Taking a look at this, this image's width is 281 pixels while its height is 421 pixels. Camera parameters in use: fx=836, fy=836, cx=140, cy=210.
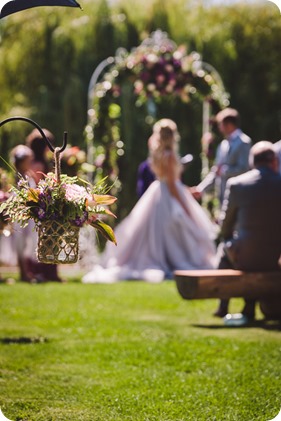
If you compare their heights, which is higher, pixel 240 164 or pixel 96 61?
pixel 96 61

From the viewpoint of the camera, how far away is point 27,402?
4.28 metres

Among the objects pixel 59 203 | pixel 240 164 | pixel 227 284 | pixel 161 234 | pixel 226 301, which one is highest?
pixel 240 164

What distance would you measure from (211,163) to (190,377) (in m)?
7.99

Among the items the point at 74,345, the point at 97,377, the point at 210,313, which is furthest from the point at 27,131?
the point at 97,377

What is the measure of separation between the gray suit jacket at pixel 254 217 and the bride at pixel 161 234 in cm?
397

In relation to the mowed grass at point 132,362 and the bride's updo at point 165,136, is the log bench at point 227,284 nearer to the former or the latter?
the mowed grass at point 132,362

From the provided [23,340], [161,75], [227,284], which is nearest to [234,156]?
[161,75]

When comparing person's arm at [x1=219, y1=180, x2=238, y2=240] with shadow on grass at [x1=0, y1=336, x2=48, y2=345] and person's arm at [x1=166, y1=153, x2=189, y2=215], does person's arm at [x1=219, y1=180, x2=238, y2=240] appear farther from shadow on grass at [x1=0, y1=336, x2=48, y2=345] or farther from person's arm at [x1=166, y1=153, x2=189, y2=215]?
person's arm at [x1=166, y1=153, x2=189, y2=215]

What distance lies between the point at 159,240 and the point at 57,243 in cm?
728

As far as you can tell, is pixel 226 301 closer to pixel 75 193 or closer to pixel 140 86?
pixel 75 193

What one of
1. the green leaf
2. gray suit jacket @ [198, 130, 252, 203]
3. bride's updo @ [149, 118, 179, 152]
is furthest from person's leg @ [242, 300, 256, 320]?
bride's updo @ [149, 118, 179, 152]

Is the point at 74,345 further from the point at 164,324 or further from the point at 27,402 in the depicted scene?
the point at 27,402

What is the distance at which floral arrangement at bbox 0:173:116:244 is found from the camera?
371 centimetres

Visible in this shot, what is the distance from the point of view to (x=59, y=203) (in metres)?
3.72
